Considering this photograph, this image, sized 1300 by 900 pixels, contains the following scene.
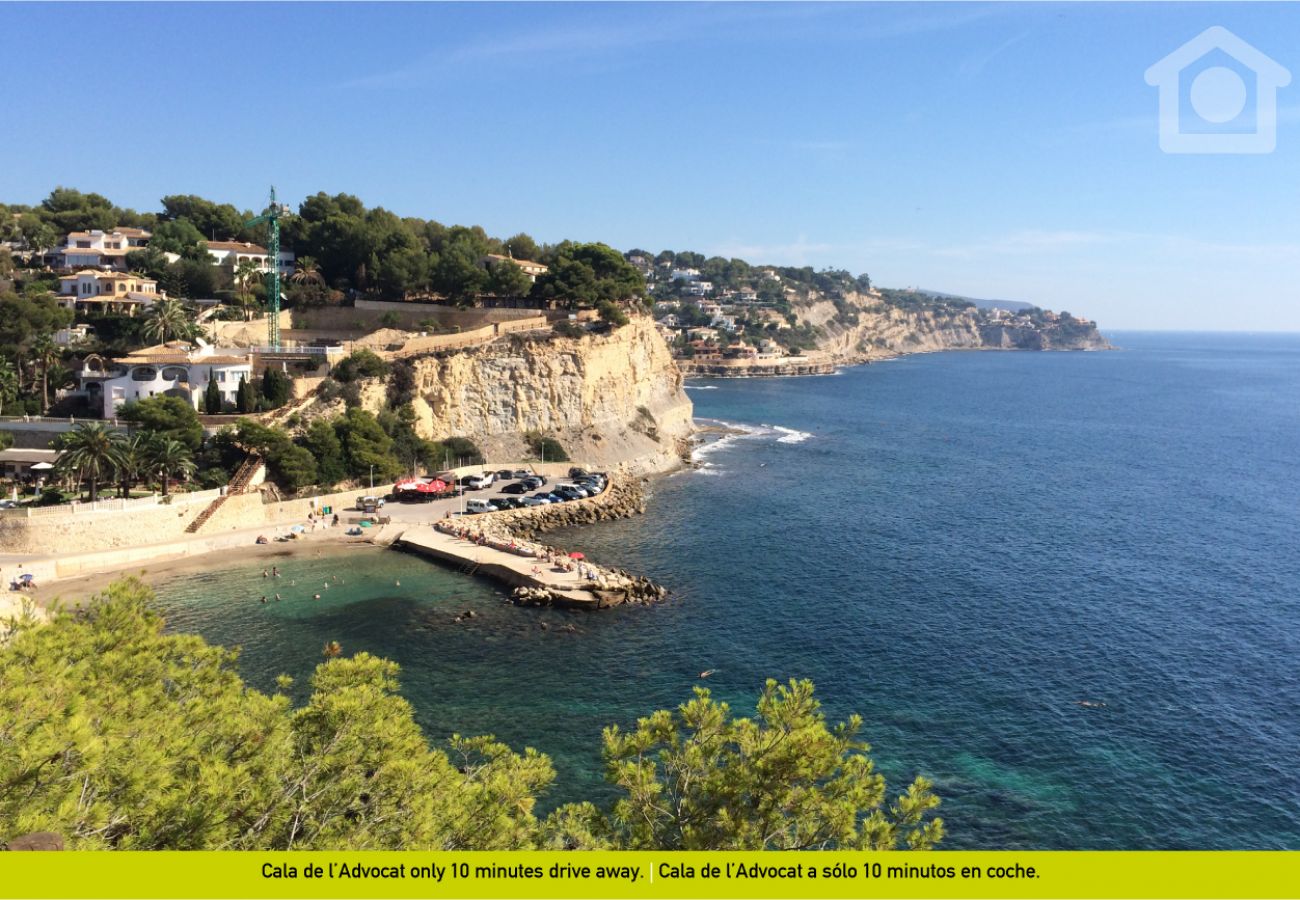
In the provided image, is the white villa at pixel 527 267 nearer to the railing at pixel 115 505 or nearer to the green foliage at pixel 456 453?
the green foliage at pixel 456 453

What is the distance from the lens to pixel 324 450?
57750 mm

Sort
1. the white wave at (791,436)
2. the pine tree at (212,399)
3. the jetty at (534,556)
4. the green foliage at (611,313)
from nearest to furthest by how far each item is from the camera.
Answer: the jetty at (534,556) < the pine tree at (212,399) < the green foliage at (611,313) < the white wave at (791,436)

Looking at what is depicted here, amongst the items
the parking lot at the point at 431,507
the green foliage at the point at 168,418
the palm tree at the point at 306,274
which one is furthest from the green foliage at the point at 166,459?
the palm tree at the point at 306,274

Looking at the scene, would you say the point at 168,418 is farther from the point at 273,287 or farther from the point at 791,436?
the point at 791,436

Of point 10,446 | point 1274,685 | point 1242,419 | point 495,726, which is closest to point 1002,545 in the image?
point 1274,685

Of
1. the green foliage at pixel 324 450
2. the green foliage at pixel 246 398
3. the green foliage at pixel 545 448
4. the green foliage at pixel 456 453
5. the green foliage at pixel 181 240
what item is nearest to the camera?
the green foliage at pixel 324 450

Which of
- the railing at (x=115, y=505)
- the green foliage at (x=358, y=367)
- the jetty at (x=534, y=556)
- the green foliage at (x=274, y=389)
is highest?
the green foliage at (x=358, y=367)

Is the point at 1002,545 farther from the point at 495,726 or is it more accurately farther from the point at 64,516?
the point at 64,516

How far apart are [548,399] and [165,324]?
98.5 feet

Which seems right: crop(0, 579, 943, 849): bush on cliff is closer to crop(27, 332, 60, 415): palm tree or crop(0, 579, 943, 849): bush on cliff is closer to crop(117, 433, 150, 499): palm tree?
crop(117, 433, 150, 499): palm tree

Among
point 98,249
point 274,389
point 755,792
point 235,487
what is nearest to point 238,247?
point 98,249

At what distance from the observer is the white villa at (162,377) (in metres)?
61.8

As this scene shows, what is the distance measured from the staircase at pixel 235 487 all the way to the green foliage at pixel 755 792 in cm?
4171

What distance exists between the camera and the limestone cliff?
69438 millimetres
